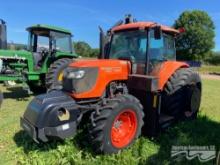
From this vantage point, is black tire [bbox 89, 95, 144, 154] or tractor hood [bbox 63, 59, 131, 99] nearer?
black tire [bbox 89, 95, 144, 154]

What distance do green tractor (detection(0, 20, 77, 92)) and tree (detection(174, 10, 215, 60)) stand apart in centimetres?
3874

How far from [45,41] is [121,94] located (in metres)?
5.93

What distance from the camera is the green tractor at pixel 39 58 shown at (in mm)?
9086

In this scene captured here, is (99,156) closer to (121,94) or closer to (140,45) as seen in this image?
(121,94)

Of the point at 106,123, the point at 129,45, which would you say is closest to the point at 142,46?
the point at 129,45

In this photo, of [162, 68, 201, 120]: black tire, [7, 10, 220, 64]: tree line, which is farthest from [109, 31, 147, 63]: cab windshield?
[7, 10, 220, 64]: tree line

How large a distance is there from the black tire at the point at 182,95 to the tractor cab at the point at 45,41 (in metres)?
5.15

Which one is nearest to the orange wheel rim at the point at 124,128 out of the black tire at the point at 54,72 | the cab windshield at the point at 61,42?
the black tire at the point at 54,72

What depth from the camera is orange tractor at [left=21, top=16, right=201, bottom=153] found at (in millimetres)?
4340

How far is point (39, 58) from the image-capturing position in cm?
981

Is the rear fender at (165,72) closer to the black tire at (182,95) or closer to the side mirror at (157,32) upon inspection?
the black tire at (182,95)

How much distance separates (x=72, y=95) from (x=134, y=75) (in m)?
1.24

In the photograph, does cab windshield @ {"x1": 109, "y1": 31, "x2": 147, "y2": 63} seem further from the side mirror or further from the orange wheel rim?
the orange wheel rim

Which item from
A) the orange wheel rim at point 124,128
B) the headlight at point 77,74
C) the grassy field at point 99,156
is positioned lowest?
the grassy field at point 99,156
